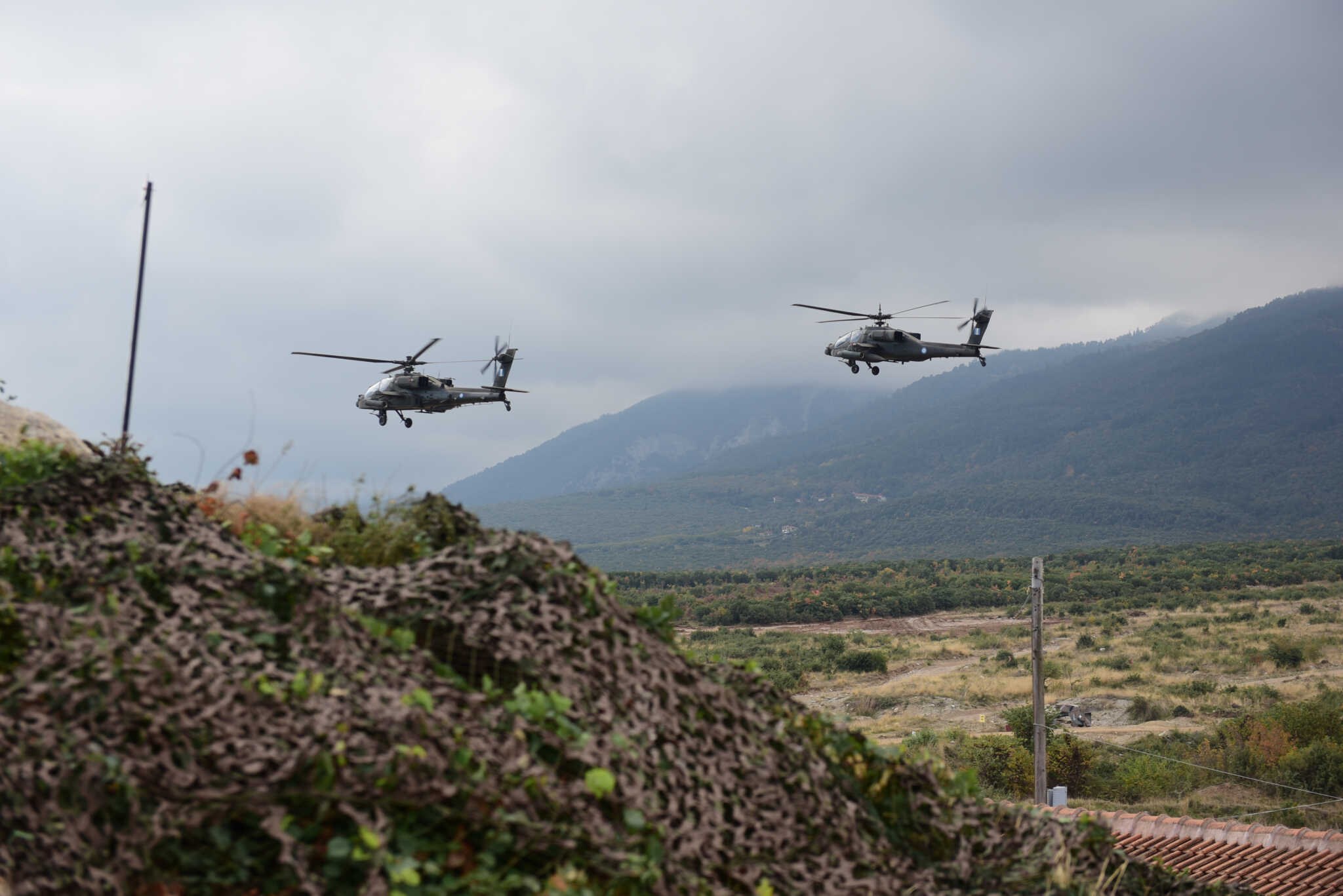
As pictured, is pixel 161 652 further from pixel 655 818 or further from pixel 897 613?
pixel 897 613

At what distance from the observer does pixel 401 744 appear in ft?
14.6

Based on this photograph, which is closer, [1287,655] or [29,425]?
[29,425]

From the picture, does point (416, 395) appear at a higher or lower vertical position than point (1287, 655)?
higher

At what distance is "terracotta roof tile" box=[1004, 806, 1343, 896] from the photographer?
1262 centimetres

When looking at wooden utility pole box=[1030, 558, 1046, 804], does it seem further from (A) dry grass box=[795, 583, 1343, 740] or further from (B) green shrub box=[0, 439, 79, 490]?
(B) green shrub box=[0, 439, 79, 490]

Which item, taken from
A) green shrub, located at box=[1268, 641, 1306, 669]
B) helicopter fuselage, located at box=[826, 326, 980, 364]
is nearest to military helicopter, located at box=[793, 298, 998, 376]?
helicopter fuselage, located at box=[826, 326, 980, 364]

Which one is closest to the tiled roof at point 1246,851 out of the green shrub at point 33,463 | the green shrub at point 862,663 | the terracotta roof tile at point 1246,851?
the terracotta roof tile at point 1246,851

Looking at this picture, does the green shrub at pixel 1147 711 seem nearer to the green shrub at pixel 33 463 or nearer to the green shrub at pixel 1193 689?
the green shrub at pixel 1193 689

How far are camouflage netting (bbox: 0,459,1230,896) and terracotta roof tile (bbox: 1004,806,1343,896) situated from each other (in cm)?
831

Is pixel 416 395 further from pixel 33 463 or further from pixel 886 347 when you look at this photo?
pixel 33 463

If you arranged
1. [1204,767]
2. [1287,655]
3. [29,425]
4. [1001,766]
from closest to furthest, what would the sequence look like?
1. [29,425]
2. [1204,767]
3. [1001,766]
4. [1287,655]

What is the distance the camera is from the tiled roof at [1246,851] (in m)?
12.6

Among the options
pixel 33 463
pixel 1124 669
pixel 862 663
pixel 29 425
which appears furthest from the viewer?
pixel 862 663

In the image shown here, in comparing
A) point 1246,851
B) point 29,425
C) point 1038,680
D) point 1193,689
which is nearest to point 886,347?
point 1193,689
